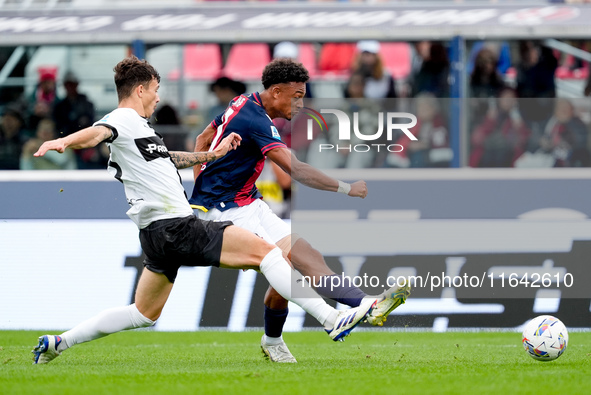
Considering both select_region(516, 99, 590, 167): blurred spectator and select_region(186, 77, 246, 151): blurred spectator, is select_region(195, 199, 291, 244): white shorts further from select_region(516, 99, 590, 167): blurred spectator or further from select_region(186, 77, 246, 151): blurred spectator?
select_region(186, 77, 246, 151): blurred spectator

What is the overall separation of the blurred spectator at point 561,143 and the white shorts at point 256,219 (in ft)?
12.0

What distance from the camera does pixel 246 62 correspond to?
12.4 m

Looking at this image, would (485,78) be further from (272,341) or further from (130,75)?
(130,75)

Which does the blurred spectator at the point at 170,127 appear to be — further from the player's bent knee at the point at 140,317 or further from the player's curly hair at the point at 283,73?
the player's bent knee at the point at 140,317

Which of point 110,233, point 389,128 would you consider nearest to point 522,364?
point 389,128

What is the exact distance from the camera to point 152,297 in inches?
232

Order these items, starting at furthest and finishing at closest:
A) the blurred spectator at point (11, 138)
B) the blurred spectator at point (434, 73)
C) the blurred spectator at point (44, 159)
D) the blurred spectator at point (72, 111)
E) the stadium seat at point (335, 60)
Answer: the stadium seat at point (335, 60), the blurred spectator at point (434, 73), the blurred spectator at point (72, 111), the blurred spectator at point (11, 138), the blurred spectator at point (44, 159)

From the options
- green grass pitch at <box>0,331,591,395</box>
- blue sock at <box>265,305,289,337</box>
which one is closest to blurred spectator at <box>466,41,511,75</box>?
green grass pitch at <box>0,331,591,395</box>

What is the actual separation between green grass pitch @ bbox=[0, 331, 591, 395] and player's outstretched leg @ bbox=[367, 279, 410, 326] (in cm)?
37

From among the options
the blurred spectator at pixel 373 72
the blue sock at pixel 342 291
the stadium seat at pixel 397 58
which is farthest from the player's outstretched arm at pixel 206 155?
the stadium seat at pixel 397 58

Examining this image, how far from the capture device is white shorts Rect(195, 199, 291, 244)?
6355mm

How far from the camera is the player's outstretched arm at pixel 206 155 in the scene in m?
5.91

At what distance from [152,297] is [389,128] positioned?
426 centimetres

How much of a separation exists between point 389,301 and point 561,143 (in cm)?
438
